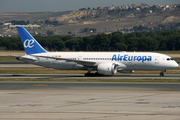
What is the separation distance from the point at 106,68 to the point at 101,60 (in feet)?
9.63

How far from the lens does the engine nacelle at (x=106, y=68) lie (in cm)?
4397

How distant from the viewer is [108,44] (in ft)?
561

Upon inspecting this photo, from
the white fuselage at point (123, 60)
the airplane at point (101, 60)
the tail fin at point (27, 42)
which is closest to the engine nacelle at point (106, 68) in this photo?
the airplane at point (101, 60)

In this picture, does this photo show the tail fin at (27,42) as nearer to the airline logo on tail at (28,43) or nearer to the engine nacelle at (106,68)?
the airline logo on tail at (28,43)

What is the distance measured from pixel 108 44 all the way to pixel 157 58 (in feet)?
415

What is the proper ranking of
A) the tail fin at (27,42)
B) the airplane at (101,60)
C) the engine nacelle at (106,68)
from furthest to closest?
the tail fin at (27,42)
the airplane at (101,60)
the engine nacelle at (106,68)

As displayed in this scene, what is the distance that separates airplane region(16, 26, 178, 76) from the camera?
4486 cm

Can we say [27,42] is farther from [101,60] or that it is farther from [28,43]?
[101,60]

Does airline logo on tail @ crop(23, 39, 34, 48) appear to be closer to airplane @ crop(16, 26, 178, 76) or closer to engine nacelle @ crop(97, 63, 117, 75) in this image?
airplane @ crop(16, 26, 178, 76)

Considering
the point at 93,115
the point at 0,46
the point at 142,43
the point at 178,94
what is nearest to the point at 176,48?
the point at 142,43

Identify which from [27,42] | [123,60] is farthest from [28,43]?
[123,60]

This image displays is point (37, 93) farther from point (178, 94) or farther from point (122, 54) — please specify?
point (122, 54)

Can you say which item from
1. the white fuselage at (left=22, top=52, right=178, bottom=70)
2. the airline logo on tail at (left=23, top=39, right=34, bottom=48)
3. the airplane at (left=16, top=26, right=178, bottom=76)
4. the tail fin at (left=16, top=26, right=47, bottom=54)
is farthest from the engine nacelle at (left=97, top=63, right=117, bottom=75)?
the airline logo on tail at (left=23, top=39, right=34, bottom=48)

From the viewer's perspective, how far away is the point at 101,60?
46.7 m
